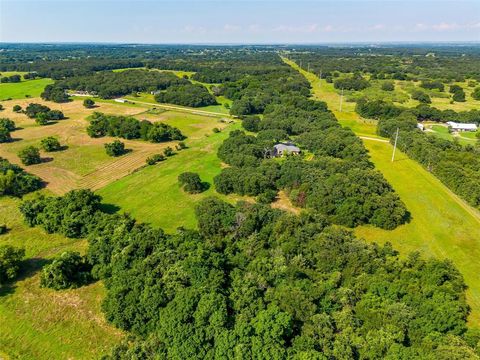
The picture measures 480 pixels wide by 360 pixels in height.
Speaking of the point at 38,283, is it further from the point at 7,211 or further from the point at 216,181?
the point at 216,181

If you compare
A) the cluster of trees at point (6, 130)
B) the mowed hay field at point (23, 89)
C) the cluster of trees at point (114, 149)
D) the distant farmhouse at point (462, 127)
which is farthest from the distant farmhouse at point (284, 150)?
the mowed hay field at point (23, 89)

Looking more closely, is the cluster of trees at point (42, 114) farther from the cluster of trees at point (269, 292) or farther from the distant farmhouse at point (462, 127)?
the distant farmhouse at point (462, 127)

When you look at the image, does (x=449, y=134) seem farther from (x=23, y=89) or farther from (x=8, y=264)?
(x=23, y=89)

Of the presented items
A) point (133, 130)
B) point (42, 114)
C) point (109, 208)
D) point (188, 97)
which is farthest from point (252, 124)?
point (42, 114)

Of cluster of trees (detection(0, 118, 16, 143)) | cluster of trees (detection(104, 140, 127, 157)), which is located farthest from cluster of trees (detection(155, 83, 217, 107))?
cluster of trees (detection(104, 140, 127, 157))

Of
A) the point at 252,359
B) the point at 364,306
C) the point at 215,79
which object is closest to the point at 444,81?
the point at 215,79

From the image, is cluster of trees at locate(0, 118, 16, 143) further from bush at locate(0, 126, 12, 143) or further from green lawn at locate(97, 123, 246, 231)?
green lawn at locate(97, 123, 246, 231)
